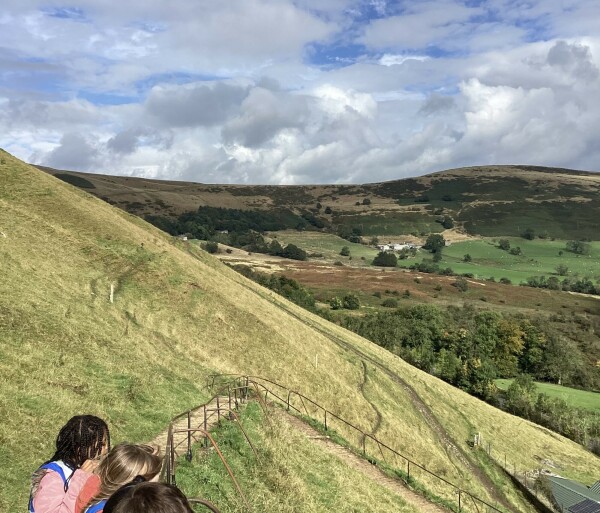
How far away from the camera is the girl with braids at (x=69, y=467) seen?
20.4ft

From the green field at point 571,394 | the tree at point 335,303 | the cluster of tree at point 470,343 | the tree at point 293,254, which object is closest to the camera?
the green field at point 571,394

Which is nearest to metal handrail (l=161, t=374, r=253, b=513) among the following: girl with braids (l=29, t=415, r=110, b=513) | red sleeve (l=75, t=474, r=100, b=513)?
red sleeve (l=75, t=474, r=100, b=513)

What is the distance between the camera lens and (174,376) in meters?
26.4

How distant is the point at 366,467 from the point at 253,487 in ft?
36.4

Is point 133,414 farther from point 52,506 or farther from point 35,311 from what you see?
point 52,506

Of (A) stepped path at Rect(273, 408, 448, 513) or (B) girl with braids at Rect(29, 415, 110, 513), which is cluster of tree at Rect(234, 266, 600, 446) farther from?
(B) girl with braids at Rect(29, 415, 110, 513)

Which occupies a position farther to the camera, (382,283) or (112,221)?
(382,283)

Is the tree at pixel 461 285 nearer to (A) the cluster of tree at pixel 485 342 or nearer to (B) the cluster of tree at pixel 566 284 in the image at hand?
(B) the cluster of tree at pixel 566 284

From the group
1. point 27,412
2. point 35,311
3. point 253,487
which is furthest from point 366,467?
point 35,311

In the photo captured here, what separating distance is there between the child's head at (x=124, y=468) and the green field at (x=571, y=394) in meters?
87.2

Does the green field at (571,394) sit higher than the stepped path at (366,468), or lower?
lower

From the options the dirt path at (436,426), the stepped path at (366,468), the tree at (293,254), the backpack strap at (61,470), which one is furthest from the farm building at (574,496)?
the tree at (293,254)

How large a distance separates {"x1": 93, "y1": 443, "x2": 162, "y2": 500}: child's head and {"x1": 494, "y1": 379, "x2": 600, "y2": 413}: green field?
87236 millimetres

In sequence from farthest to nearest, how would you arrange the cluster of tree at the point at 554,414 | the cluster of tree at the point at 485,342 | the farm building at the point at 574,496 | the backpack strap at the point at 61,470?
the cluster of tree at the point at 485,342 → the cluster of tree at the point at 554,414 → the farm building at the point at 574,496 → the backpack strap at the point at 61,470
